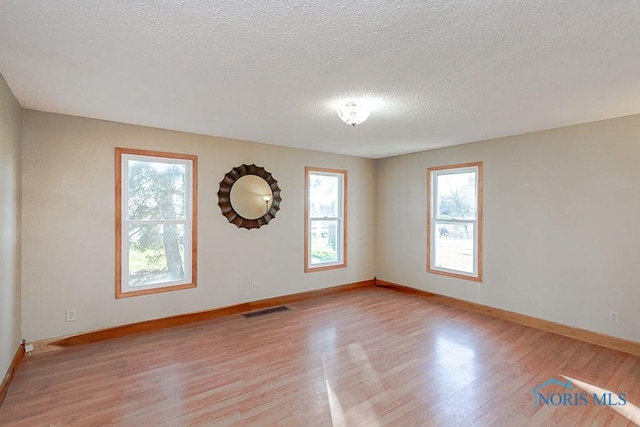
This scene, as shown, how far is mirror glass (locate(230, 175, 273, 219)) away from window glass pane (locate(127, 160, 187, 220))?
0.71m

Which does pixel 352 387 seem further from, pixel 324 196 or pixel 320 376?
pixel 324 196

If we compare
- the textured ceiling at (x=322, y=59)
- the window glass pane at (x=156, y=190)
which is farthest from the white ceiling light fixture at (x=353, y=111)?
the window glass pane at (x=156, y=190)

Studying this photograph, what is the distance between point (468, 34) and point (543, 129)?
2881mm

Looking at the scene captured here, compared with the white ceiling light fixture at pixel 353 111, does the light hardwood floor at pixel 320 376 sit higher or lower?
lower

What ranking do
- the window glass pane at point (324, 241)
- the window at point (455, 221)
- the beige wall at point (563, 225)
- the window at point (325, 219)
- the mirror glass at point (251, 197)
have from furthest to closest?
the window glass pane at point (324, 241) < the window at point (325, 219) < the window at point (455, 221) < the mirror glass at point (251, 197) < the beige wall at point (563, 225)

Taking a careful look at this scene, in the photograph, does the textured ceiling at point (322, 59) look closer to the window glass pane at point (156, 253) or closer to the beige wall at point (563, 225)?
the beige wall at point (563, 225)

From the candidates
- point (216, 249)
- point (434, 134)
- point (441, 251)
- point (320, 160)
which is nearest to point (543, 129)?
point (434, 134)

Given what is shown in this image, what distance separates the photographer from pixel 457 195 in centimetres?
513

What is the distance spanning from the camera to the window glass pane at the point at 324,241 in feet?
18.5

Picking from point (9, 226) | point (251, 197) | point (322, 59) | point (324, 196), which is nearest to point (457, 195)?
point (324, 196)

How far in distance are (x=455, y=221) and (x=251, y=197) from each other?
125 inches

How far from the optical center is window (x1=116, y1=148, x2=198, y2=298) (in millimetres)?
3830

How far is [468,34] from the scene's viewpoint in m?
1.85

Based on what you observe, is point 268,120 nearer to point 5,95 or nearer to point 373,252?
point 5,95
